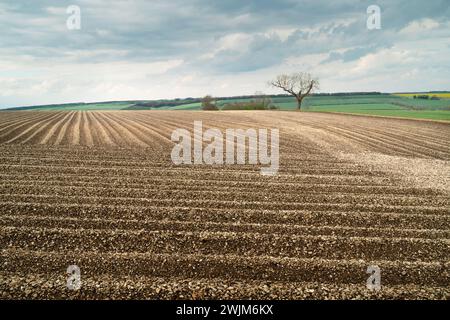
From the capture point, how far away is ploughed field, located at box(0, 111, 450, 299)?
786 cm

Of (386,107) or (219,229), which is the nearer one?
(219,229)

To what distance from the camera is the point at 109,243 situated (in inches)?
379

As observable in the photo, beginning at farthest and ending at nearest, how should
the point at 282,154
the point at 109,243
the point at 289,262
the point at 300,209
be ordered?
the point at 282,154, the point at 300,209, the point at 109,243, the point at 289,262

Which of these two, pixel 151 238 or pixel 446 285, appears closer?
pixel 446 285

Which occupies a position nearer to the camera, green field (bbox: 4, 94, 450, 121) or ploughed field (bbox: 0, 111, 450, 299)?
ploughed field (bbox: 0, 111, 450, 299)

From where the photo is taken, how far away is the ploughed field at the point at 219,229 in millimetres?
7859

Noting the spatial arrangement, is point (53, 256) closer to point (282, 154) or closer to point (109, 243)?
point (109, 243)

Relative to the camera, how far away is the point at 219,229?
10688 mm

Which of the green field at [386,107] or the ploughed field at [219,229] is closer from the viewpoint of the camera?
the ploughed field at [219,229]
